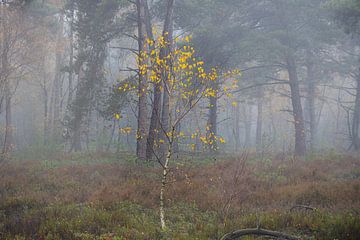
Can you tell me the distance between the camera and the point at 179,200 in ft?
31.7

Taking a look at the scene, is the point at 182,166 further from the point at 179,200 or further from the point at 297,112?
the point at 297,112

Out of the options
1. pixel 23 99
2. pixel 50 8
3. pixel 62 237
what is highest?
pixel 50 8

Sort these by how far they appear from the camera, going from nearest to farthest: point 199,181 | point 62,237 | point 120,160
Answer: point 62,237 → point 199,181 → point 120,160

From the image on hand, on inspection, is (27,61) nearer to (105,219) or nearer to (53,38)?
(53,38)

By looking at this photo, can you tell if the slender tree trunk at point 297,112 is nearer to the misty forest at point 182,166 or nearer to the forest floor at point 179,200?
the misty forest at point 182,166

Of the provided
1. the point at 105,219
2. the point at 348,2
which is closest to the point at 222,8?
the point at 348,2

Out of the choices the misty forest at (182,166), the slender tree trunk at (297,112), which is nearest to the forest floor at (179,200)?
A: the misty forest at (182,166)

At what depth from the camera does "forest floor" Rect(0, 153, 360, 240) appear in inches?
273

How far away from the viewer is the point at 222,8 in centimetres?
2025

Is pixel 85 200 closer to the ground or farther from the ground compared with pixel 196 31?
closer to the ground

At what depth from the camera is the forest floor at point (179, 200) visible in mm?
6938

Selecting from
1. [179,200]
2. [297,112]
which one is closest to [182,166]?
[179,200]

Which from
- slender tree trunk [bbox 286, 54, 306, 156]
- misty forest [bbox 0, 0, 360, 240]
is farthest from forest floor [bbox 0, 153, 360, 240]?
slender tree trunk [bbox 286, 54, 306, 156]

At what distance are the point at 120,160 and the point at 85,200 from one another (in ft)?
21.3
